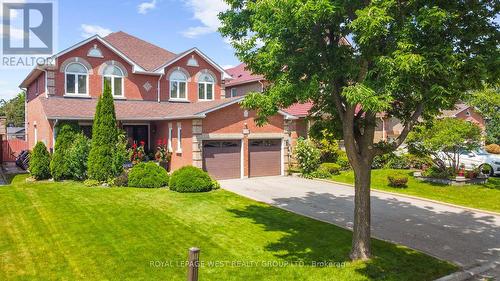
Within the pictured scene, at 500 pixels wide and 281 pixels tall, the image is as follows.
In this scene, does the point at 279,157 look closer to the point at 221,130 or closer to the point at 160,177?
the point at 221,130

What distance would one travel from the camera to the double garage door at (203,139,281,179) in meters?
21.1

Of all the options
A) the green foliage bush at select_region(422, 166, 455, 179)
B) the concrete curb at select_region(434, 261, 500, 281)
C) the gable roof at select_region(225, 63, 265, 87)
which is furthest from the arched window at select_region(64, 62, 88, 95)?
the concrete curb at select_region(434, 261, 500, 281)

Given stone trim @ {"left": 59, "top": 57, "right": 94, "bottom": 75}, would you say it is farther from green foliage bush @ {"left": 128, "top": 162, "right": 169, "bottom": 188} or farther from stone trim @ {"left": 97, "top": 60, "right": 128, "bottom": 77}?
green foliage bush @ {"left": 128, "top": 162, "right": 169, "bottom": 188}

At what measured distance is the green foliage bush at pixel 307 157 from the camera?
76.4 feet

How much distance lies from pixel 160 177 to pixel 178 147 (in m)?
4.22

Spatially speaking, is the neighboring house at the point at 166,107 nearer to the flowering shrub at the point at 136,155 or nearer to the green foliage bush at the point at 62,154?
the green foliage bush at the point at 62,154

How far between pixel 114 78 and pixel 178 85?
14.4 ft

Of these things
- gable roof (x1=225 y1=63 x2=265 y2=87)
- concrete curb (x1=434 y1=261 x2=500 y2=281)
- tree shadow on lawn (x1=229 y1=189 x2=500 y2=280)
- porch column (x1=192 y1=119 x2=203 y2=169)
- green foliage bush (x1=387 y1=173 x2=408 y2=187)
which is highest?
gable roof (x1=225 y1=63 x2=265 y2=87)

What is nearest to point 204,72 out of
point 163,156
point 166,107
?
point 166,107

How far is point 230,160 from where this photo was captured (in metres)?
21.8

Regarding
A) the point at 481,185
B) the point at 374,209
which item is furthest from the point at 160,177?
the point at 481,185

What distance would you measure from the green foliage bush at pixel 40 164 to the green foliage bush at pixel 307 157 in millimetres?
14067

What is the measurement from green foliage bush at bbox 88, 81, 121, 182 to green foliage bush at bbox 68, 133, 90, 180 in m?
0.60

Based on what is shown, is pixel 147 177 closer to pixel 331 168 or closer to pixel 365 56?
pixel 331 168
